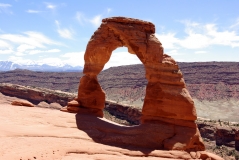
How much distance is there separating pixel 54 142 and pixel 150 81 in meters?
7.89

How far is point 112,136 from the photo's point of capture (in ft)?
52.0

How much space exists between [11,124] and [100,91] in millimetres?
7966

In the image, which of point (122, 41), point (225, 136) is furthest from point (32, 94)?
point (122, 41)

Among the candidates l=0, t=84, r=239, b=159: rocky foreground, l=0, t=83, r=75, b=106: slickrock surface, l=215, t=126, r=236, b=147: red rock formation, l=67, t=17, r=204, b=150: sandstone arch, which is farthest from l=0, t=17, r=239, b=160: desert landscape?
l=0, t=83, r=75, b=106: slickrock surface

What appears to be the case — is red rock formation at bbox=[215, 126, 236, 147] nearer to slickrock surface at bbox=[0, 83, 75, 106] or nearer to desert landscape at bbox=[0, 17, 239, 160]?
desert landscape at bbox=[0, 17, 239, 160]

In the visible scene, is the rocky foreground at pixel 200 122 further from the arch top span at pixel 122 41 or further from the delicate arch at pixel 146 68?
the arch top span at pixel 122 41

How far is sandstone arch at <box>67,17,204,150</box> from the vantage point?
694 inches

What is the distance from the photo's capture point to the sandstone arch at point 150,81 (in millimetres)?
17625

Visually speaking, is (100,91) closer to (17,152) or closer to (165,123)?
(165,123)

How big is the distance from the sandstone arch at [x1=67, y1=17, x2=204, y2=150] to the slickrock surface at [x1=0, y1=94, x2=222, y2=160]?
5.84ft

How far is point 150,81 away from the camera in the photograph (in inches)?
736

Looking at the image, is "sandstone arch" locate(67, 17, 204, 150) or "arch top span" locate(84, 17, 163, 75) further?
"arch top span" locate(84, 17, 163, 75)

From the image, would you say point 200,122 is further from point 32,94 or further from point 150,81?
point 32,94

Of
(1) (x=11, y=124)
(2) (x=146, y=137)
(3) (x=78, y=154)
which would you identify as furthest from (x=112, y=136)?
(1) (x=11, y=124)
